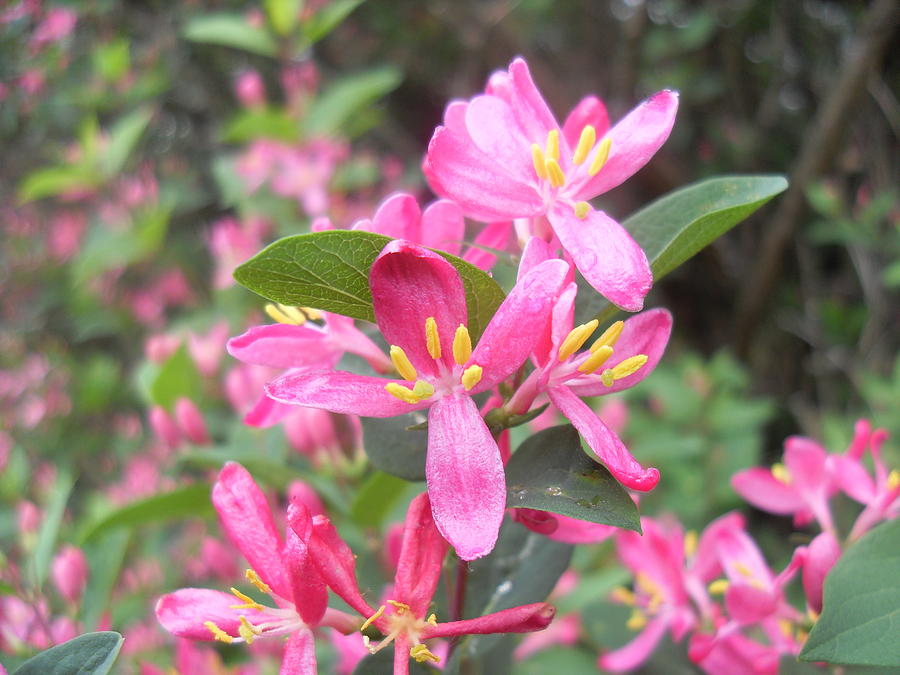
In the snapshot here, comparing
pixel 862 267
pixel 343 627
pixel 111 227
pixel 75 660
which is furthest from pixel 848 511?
pixel 111 227

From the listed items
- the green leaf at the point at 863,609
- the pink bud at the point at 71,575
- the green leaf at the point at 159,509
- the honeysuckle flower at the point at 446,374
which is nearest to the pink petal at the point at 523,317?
the honeysuckle flower at the point at 446,374

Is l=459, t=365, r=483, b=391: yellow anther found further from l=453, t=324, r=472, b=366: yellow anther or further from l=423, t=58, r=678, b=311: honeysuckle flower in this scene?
l=423, t=58, r=678, b=311: honeysuckle flower

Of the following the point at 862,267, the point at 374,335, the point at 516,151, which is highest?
the point at 516,151

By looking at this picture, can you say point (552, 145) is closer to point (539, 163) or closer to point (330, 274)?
point (539, 163)

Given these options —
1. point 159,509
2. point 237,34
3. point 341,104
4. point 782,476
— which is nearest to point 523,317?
point 782,476

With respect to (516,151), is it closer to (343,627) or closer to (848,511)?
(343,627)

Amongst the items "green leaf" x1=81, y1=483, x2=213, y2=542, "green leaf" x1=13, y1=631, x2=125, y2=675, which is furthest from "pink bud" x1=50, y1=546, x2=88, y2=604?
"green leaf" x1=13, y1=631, x2=125, y2=675

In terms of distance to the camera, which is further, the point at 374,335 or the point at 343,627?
the point at 374,335
